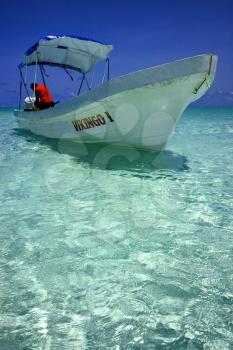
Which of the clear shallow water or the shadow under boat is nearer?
the clear shallow water

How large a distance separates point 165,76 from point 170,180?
86.1 inches

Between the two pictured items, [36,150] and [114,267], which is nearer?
[114,267]

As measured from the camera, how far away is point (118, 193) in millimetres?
4895

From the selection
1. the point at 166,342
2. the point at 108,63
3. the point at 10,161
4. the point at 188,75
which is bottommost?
the point at 166,342

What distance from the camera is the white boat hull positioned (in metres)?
6.09

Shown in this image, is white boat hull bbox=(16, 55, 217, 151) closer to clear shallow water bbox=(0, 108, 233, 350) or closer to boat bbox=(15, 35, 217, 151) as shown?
boat bbox=(15, 35, 217, 151)

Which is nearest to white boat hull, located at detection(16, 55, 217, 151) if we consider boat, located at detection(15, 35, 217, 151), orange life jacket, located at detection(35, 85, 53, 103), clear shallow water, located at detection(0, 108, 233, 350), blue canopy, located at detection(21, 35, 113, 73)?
boat, located at detection(15, 35, 217, 151)

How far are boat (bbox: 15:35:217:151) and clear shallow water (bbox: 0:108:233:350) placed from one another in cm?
175

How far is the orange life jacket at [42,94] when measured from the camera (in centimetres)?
1071

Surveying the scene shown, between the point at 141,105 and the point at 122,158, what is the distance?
1.34 meters

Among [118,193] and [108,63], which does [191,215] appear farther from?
[108,63]

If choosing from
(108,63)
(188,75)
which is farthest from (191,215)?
(108,63)

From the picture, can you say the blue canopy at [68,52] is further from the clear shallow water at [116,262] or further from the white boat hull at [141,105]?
the clear shallow water at [116,262]

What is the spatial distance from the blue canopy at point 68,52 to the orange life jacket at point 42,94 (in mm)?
896
